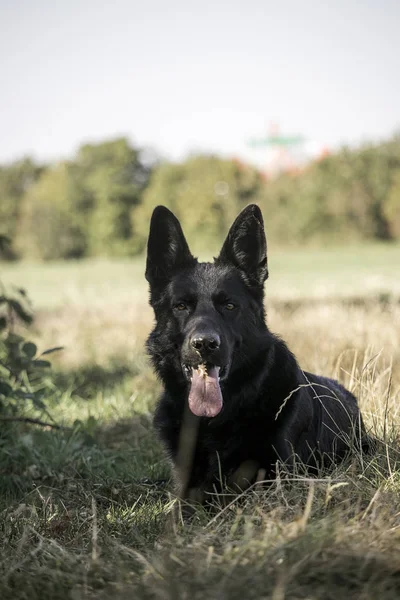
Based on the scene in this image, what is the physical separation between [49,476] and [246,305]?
179 centimetres

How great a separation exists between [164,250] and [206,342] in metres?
0.80

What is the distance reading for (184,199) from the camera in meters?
52.3

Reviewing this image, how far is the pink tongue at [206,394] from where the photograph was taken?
3141mm

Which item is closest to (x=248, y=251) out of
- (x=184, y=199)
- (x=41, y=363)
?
(x=41, y=363)

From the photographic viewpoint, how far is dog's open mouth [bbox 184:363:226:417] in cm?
314

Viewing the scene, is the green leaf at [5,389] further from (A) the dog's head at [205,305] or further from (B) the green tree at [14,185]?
(B) the green tree at [14,185]

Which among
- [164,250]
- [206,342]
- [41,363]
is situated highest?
[164,250]

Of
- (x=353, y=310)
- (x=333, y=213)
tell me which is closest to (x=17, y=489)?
(x=353, y=310)

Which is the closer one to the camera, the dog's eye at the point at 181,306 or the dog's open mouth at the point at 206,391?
the dog's open mouth at the point at 206,391

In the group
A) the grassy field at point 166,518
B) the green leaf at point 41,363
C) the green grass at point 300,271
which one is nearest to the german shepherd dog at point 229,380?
the grassy field at point 166,518

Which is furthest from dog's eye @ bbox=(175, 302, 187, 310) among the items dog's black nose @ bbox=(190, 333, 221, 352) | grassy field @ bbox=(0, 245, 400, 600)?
grassy field @ bbox=(0, 245, 400, 600)

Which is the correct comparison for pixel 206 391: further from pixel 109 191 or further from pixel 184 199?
pixel 109 191

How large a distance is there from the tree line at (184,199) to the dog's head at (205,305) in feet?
108

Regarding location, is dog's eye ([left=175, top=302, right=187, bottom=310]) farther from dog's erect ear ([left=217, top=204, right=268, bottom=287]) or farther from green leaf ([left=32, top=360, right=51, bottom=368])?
green leaf ([left=32, top=360, right=51, bottom=368])
